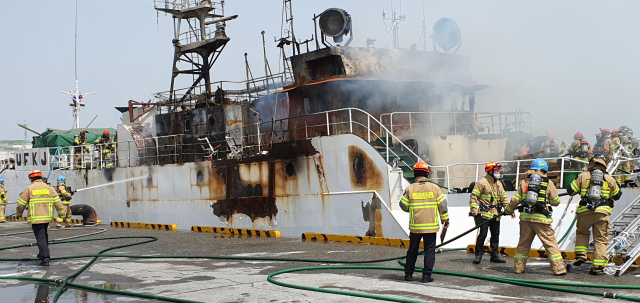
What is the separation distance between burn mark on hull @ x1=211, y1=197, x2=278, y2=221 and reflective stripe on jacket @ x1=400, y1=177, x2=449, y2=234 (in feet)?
26.8

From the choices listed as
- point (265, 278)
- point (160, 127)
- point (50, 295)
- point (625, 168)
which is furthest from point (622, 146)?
point (160, 127)

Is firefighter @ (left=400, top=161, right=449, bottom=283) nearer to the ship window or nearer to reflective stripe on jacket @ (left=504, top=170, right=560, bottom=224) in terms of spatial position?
reflective stripe on jacket @ (left=504, top=170, right=560, bottom=224)

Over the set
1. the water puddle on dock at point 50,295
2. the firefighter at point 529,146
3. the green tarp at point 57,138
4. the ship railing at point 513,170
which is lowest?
the water puddle on dock at point 50,295

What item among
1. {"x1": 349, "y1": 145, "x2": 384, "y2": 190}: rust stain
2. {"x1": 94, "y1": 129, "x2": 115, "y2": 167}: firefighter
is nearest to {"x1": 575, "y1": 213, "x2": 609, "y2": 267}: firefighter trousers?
{"x1": 349, "y1": 145, "x2": 384, "y2": 190}: rust stain

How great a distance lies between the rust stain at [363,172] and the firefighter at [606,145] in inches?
178

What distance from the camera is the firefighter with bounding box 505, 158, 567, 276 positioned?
828 cm

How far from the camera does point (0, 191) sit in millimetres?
23500

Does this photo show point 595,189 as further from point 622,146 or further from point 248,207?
point 248,207

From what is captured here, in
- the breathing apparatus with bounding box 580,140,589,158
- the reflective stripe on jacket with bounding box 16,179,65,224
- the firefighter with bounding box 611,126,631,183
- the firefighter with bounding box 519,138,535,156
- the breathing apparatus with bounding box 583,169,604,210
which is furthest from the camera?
the firefighter with bounding box 519,138,535,156

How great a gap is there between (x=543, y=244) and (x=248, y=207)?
31.8 ft

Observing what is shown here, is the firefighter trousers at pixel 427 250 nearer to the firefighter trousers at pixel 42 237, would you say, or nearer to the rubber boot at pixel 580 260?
the rubber boot at pixel 580 260

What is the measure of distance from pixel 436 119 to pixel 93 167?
49.0 ft

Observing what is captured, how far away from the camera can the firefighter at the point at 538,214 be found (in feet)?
27.2

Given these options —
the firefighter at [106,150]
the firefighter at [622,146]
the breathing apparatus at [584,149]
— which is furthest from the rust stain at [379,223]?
the firefighter at [106,150]
